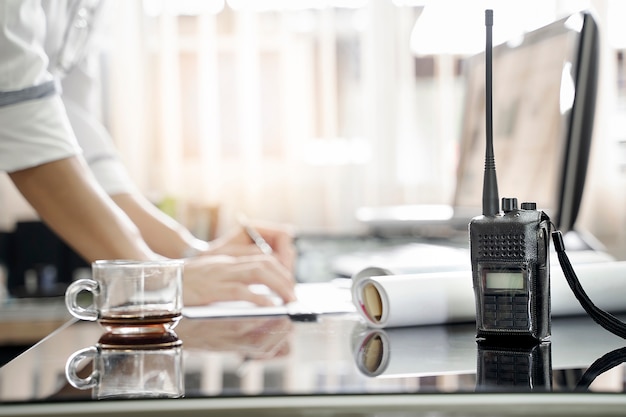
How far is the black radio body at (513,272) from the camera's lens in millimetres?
625

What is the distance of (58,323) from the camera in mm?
2307

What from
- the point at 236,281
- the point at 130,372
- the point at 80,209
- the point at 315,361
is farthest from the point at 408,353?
the point at 80,209

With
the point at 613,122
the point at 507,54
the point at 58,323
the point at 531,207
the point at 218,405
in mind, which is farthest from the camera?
the point at 613,122

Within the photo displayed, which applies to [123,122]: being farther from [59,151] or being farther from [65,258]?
[59,151]

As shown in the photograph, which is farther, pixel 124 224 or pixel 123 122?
pixel 123 122

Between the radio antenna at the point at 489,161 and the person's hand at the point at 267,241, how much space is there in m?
0.68

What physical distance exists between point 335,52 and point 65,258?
1378mm

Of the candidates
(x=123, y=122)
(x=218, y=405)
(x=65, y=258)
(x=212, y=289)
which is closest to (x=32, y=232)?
(x=65, y=258)

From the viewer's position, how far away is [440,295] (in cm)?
73

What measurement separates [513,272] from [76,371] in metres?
0.32

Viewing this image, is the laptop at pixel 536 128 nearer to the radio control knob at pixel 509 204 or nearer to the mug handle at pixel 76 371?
the radio control knob at pixel 509 204

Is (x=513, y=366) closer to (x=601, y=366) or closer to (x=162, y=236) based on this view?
(x=601, y=366)

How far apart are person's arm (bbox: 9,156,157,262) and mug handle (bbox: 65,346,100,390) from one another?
57 centimetres

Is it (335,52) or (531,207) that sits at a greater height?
(335,52)
